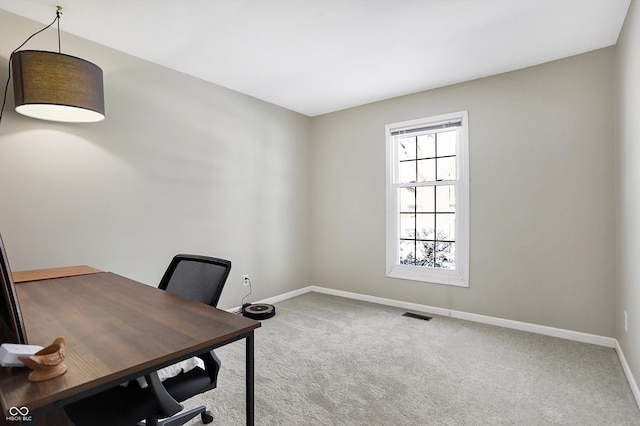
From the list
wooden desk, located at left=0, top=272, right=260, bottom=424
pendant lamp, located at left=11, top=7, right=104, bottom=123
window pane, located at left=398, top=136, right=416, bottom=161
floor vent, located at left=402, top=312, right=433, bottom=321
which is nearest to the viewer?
wooden desk, located at left=0, top=272, right=260, bottom=424

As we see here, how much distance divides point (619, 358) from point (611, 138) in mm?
1771

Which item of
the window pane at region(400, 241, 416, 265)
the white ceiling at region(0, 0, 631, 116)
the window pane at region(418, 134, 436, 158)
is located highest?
the white ceiling at region(0, 0, 631, 116)

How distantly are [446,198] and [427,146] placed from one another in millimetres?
660

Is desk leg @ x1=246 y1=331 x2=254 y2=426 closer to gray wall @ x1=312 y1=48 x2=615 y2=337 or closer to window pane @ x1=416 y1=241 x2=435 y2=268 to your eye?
gray wall @ x1=312 y1=48 x2=615 y2=337

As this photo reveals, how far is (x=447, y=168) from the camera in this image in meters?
3.86

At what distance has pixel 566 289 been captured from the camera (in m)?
3.07

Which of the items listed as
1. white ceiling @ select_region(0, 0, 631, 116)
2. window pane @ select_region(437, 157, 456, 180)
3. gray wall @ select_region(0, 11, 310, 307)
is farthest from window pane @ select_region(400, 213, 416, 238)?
white ceiling @ select_region(0, 0, 631, 116)

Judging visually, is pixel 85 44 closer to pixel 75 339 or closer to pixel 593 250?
pixel 75 339

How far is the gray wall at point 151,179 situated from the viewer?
8.11ft

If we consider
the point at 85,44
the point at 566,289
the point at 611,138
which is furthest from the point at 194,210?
the point at 611,138

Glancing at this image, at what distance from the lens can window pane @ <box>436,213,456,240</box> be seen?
381cm

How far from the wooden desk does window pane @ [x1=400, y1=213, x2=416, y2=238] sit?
10.1 ft

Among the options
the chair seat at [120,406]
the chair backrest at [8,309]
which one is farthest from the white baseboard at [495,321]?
the chair backrest at [8,309]

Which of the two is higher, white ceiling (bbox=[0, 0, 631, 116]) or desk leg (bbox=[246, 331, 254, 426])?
white ceiling (bbox=[0, 0, 631, 116])
